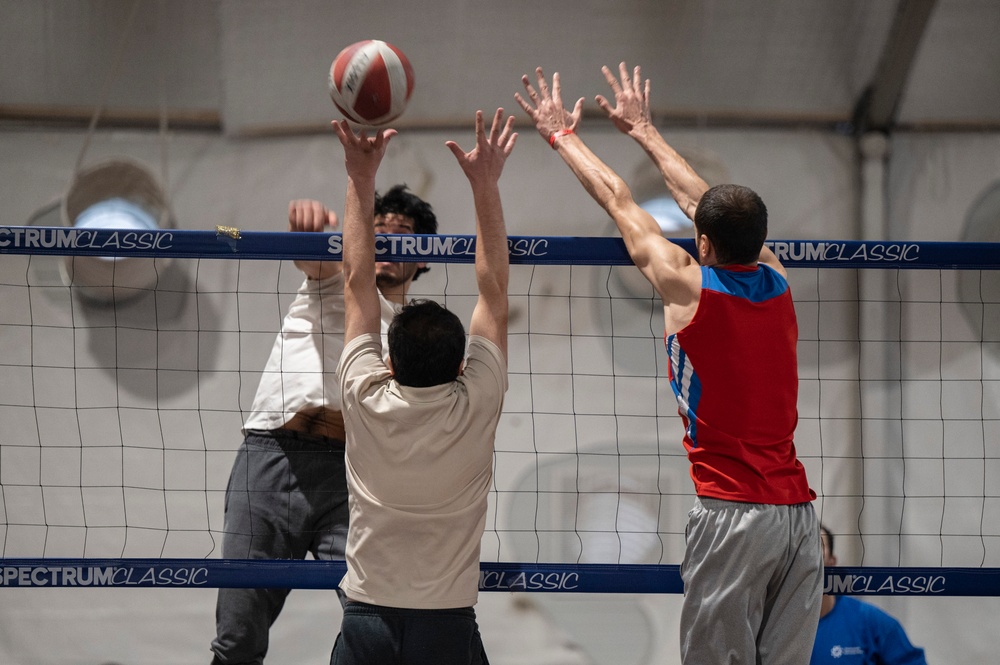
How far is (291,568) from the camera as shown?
307 centimetres

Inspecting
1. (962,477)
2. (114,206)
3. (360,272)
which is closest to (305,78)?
(114,206)

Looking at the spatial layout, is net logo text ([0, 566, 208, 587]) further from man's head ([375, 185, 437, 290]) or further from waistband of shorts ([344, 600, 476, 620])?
man's head ([375, 185, 437, 290])

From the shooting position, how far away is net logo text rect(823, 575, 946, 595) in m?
3.12

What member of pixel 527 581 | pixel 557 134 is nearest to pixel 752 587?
pixel 527 581

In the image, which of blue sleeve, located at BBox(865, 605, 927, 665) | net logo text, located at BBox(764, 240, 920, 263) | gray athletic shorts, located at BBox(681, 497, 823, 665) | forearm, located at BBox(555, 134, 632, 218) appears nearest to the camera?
gray athletic shorts, located at BBox(681, 497, 823, 665)

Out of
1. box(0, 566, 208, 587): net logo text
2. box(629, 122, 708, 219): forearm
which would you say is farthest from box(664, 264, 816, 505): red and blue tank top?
box(0, 566, 208, 587): net logo text

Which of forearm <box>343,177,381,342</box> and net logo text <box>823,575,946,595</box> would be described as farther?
net logo text <box>823,575,946,595</box>

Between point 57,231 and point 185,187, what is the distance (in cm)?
279

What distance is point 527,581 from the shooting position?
10.1 feet

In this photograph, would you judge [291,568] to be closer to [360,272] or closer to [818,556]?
[360,272]

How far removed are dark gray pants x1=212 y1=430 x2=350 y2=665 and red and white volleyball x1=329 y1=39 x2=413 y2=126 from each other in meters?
1.17

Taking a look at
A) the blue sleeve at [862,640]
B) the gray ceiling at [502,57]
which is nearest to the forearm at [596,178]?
the blue sleeve at [862,640]

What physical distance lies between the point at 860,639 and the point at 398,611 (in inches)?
117

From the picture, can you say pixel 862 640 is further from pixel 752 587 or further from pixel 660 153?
pixel 660 153
